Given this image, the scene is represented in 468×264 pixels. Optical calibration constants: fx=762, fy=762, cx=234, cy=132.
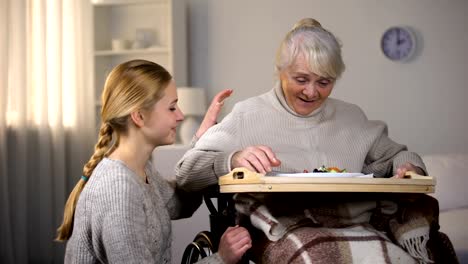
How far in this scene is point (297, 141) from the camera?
7.14 ft

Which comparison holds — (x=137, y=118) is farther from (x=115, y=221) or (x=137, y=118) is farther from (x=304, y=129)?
(x=304, y=129)

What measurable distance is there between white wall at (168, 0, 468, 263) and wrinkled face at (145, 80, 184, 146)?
325 cm

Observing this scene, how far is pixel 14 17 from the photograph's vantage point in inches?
190

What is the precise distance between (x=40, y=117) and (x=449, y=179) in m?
2.75

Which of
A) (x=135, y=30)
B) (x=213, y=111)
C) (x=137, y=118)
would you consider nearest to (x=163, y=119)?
(x=137, y=118)

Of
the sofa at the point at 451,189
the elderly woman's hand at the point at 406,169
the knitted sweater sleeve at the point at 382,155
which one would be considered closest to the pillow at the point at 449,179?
the sofa at the point at 451,189

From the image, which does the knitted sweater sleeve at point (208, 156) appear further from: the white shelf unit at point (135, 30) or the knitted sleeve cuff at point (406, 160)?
the white shelf unit at point (135, 30)

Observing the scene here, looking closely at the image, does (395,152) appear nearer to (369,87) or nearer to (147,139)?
(147,139)

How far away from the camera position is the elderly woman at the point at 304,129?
6.86 ft

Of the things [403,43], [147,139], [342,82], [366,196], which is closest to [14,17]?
[342,82]

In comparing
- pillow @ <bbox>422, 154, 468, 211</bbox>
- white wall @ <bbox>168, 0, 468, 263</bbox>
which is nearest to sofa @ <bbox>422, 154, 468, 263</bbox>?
pillow @ <bbox>422, 154, 468, 211</bbox>

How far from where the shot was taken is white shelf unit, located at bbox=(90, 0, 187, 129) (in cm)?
529

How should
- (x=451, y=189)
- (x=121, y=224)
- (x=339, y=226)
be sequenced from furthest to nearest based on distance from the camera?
(x=451, y=189) < (x=339, y=226) < (x=121, y=224)

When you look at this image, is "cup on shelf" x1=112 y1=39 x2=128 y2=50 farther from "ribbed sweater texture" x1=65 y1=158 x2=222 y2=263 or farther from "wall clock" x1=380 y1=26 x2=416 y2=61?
"ribbed sweater texture" x1=65 y1=158 x2=222 y2=263
